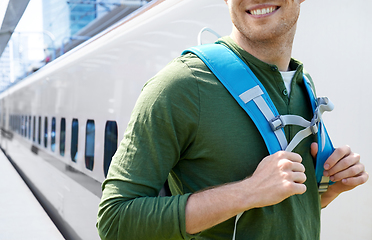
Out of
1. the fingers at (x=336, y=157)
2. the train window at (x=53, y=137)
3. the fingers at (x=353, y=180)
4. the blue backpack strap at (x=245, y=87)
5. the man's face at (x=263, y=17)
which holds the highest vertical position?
the man's face at (x=263, y=17)

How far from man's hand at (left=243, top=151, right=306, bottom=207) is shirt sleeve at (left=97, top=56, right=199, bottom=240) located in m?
0.17

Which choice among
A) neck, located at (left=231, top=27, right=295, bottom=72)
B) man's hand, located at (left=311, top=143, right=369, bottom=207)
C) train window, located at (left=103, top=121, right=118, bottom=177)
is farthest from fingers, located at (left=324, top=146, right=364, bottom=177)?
train window, located at (left=103, top=121, right=118, bottom=177)

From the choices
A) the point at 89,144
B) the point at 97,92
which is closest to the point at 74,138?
the point at 89,144

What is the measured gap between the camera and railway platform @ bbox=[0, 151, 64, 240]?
484cm

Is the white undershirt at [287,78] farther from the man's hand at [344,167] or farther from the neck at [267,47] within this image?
the man's hand at [344,167]

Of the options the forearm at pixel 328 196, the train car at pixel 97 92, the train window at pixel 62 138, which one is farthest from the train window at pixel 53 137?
the forearm at pixel 328 196

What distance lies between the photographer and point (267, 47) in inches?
45.9

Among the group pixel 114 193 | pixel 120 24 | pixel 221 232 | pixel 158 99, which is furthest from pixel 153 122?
pixel 120 24

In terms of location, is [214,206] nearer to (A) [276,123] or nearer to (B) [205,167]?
(B) [205,167]

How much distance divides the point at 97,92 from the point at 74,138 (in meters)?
0.94

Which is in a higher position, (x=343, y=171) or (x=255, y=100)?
(x=255, y=100)

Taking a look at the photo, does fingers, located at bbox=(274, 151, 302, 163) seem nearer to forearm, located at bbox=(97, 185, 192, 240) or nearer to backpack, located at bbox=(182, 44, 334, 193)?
backpack, located at bbox=(182, 44, 334, 193)

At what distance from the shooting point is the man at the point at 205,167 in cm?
93

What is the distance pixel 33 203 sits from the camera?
6305mm
